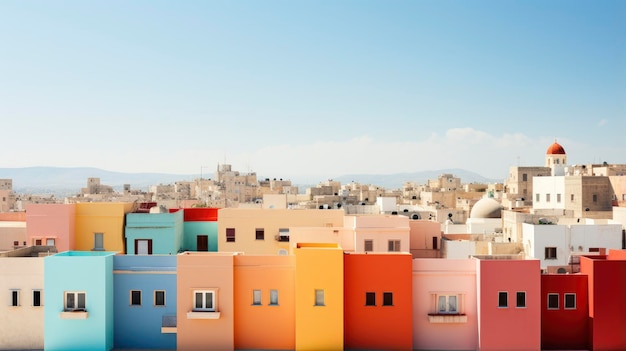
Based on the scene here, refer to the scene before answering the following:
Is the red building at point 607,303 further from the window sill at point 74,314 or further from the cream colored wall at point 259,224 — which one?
the window sill at point 74,314

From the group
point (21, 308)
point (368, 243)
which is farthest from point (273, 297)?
point (21, 308)

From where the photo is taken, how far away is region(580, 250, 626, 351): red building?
26.5 m

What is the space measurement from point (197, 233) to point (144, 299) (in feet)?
37.4

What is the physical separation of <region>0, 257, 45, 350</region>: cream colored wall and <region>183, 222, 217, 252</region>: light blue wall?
38.5ft

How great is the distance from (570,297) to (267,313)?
12.5 m

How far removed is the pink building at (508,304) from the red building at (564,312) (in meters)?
1.07

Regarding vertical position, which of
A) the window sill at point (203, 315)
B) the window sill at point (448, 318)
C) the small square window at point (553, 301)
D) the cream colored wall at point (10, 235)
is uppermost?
the cream colored wall at point (10, 235)

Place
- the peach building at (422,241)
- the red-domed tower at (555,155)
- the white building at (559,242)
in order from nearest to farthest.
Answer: the white building at (559,242) → the peach building at (422,241) → the red-domed tower at (555,155)

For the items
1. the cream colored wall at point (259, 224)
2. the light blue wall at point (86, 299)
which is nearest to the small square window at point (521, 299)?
the cream colored wall at point (259, 224)

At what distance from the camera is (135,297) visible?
27156mm

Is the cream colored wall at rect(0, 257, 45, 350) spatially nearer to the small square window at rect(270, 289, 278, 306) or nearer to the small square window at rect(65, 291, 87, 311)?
the small square window at rect(65, 291, 87, 311)

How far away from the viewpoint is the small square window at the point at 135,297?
27.1m

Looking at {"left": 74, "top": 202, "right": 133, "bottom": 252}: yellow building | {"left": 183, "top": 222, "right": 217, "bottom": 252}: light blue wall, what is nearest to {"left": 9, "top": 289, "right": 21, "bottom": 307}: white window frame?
{"left": 74, "top": 202, "right": 133, "bottom": 252}: yellow building

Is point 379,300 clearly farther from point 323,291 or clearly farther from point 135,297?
point 135,297
